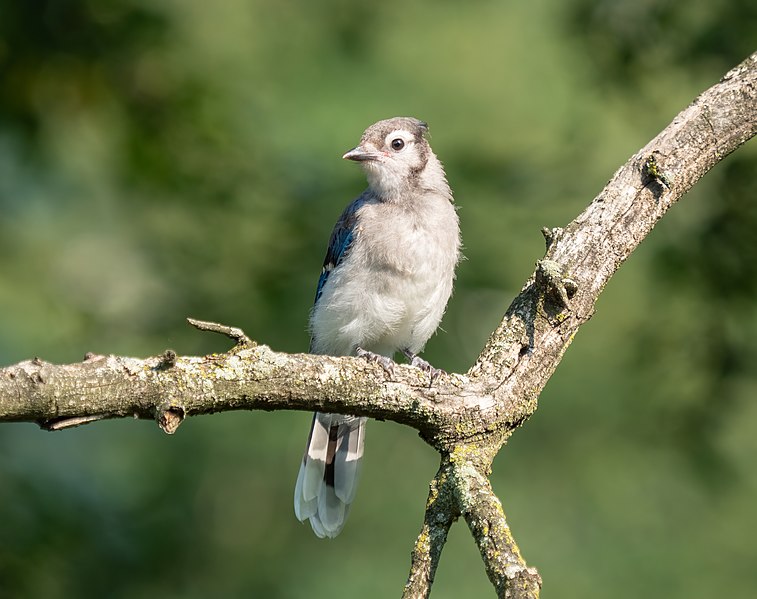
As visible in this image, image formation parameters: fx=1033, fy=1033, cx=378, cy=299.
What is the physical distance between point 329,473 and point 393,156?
1877mm

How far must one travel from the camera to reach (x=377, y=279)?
5.52 meters

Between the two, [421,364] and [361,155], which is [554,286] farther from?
[361,155]

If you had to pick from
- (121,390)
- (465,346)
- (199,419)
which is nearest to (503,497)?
(465,346)

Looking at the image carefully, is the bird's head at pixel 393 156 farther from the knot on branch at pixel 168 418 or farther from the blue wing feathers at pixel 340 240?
the knot on branch at pixel 168 418

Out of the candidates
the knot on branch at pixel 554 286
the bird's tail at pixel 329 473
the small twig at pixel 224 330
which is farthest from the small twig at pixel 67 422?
the bird's tail at pixel 329 473

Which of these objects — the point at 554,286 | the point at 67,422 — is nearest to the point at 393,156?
the point at 554,286

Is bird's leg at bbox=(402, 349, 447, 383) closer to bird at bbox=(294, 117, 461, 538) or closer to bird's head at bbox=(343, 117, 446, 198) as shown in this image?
bird at bbox=(294, 117, 461, 538)

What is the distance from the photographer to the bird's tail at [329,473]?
574cm

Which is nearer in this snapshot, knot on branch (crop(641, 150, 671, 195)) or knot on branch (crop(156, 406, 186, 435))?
knot on branch (crop(156, 406, 186, 435))

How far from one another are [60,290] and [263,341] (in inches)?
67.1

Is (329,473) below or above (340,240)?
below

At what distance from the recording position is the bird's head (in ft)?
19.6

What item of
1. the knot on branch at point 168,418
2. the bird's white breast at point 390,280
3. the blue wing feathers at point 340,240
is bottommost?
the knot on branch at point 168,418

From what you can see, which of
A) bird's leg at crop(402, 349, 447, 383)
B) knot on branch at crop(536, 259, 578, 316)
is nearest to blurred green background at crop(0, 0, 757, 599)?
bird's leg at crop(402, 349, 447, 383)
